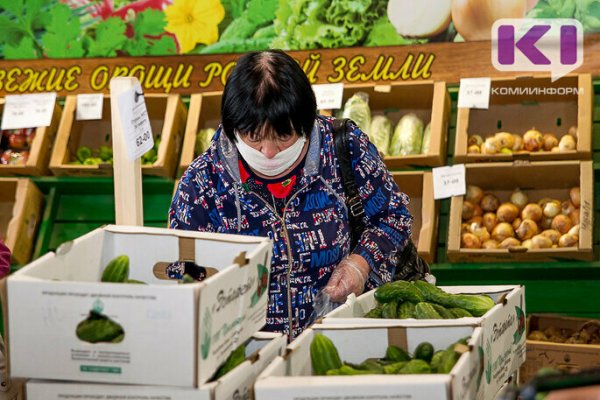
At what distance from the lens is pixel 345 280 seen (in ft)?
10.1

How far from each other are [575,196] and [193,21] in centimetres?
239

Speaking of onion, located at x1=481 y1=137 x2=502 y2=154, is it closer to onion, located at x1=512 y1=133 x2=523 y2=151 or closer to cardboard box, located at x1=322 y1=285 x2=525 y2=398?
onion, located at x1=512 y1=133 x2=523 y2=151

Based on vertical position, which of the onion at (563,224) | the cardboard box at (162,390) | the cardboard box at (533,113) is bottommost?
the cardboard box at (162,390)

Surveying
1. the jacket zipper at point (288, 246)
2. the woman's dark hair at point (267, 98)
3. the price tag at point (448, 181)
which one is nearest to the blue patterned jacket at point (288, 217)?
the jacket zipper at point (288, 246)

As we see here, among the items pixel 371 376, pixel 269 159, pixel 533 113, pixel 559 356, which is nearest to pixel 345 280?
pixel 269 159

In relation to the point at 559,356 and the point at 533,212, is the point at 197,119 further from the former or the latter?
the point at 559,356

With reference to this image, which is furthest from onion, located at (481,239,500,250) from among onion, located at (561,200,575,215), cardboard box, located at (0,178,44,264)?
cardboard box, located at (0,178,44,264)

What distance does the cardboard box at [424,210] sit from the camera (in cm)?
523

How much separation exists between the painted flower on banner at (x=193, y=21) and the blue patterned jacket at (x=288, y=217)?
270 cm

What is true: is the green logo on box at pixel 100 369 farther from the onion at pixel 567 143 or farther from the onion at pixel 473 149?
the onion at pixel 567 143

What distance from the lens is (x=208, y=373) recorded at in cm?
216

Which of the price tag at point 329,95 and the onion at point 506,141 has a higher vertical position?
the price tag at point 329,95

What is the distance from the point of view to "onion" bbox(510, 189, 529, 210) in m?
5.54

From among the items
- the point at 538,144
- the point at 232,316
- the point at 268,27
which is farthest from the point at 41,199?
the point at 232,316
